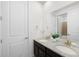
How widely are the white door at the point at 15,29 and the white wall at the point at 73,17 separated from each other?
1.23 metres

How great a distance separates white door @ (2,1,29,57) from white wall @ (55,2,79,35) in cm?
123

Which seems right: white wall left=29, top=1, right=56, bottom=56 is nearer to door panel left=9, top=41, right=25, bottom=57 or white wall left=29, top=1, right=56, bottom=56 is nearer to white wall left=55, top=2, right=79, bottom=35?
door panel left=9, top=41, right=25, bottom=57

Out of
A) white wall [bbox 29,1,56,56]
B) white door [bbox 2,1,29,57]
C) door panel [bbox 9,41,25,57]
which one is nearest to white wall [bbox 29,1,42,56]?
white wall [bbox 29,1,56,56]

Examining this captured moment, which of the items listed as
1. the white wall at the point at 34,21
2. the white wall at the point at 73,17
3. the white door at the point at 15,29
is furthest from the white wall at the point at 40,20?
the white wall at the point at 73,17

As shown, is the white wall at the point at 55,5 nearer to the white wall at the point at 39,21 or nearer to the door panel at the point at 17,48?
the white wall at the point at 39,21

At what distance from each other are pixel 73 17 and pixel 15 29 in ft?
5.30

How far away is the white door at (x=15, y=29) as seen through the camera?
110 inches

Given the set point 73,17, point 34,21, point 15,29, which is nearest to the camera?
point 73,17

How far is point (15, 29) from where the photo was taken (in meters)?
2.99

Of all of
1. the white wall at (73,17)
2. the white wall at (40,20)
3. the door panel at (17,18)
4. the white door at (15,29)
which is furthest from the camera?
the white wall at (40,20)

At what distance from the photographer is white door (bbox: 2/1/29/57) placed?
2.79 metres

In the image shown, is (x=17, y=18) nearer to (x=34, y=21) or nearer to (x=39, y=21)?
(x=34, y=21)

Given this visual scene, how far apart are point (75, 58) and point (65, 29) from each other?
137cm

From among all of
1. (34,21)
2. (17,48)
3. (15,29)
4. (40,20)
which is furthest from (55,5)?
(17,48)
